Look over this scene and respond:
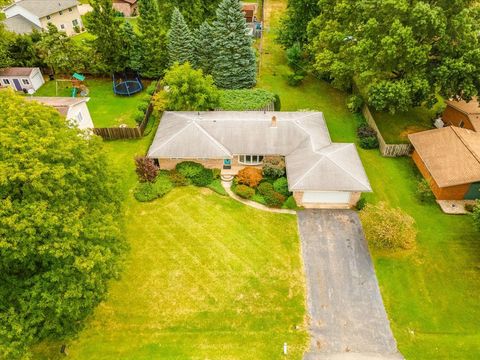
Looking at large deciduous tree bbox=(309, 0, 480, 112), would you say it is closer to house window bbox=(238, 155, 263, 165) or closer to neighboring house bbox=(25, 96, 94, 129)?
house window bbox=(238, 155, 263, 165)

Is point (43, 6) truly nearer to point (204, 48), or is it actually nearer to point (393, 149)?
point (204, 48)

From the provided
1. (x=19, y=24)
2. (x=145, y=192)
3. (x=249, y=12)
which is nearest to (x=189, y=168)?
(x=145, y=192)

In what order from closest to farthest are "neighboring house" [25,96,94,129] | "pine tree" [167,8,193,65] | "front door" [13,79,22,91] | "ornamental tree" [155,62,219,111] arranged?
"neighboring house" [25,96,94,129] → "ornamental tree" [155,62,219,111] → "pine tree" [167,8,193,65] → "front door" [13,79,22,91]

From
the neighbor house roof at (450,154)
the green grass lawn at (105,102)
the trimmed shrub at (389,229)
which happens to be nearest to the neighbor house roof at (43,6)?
the green grass lawn at (105,102)

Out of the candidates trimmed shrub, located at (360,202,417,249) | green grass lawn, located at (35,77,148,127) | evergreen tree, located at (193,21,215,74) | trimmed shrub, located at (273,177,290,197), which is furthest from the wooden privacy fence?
green grass lawn, located at (35,77,148,127)

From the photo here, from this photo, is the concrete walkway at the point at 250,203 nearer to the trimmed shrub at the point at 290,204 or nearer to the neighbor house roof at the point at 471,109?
the trimmed shrub at the point at 290,204

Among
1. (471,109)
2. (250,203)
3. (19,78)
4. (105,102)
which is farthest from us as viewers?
(19,78)
